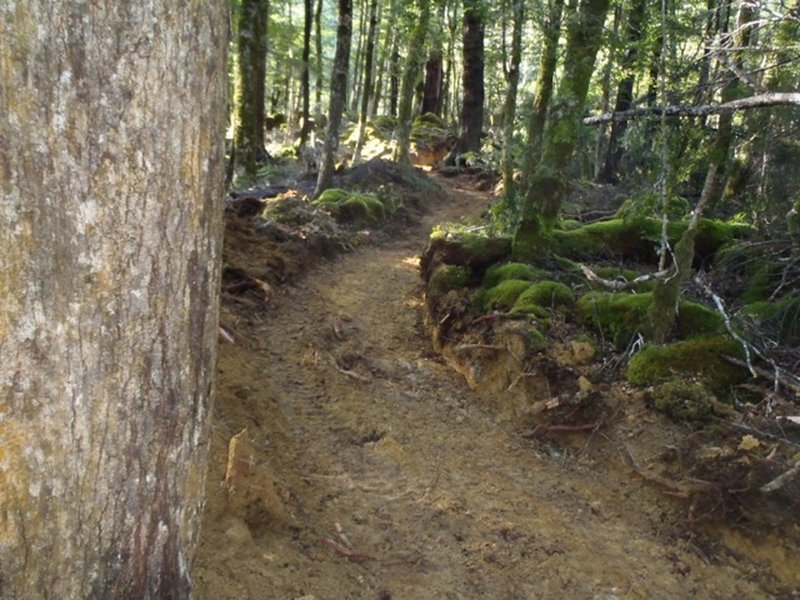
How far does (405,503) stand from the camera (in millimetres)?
4586

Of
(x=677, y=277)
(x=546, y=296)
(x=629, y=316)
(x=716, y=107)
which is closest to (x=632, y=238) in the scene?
(x=546, y=296)

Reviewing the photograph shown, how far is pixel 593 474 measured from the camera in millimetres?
5109

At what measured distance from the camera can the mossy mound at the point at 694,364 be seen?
5.34 m

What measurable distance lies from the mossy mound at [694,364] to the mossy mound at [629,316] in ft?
1.02

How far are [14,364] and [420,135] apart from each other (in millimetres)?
22761

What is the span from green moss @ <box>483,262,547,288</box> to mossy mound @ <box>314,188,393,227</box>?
491cm

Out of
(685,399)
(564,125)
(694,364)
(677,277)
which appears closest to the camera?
(685,399)

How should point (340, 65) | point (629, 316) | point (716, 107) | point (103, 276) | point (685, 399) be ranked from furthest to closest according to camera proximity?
point (340, 65) < point (629, 316) < point (716, 107) < point (685, 399) < point (103, 276)

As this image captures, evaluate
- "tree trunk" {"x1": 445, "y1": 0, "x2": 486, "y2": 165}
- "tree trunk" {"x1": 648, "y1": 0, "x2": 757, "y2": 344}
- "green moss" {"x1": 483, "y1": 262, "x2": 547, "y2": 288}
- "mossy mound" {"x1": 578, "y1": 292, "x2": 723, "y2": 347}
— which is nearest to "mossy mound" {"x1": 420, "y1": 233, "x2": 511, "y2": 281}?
"green moss" {"x1": 483, "y1": 262, "x2": 547, "y2": 288}

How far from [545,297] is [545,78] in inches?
154

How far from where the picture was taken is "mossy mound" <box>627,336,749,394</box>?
5.34 m

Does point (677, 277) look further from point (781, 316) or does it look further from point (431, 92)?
point (431, 92)

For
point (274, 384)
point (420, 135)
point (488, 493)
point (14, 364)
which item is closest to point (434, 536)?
point (488, 493)

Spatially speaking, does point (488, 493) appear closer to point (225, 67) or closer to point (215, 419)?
point (215, 419)
